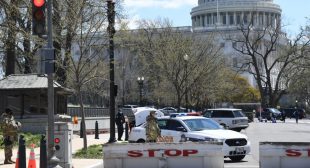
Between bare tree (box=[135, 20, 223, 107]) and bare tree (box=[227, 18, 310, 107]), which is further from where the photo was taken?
bare tree (box=[227, 18, 310, 107])

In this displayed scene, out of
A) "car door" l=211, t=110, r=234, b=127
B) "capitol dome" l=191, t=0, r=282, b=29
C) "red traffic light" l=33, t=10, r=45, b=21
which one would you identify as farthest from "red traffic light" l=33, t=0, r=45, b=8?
"capitol dome" l=191, t=0, r=282, b=29

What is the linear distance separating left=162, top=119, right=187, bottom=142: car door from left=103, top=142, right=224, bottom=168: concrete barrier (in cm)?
540

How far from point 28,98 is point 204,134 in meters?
17.5

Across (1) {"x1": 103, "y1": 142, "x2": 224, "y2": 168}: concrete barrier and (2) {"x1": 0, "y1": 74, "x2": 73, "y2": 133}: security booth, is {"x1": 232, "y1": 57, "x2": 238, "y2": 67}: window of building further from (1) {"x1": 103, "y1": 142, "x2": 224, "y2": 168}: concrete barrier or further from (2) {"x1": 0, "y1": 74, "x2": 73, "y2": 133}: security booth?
(1) {"x1": 103, "y1": 142, "x2": 224, "y2": 168}: concrete barrier

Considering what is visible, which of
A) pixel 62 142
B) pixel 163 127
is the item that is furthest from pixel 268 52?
pixel 62 142

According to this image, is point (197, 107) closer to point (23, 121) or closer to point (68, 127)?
point (23, 121)

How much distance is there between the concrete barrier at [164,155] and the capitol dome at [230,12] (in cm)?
14423

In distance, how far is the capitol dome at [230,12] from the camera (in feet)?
532

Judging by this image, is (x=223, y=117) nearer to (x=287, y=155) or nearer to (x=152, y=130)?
(x=152, y=130)

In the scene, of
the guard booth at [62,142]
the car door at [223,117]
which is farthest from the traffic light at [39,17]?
the car door at [223,117]

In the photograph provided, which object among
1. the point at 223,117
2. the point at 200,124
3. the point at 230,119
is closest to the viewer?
the point at 200,124

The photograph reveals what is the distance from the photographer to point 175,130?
2228 centimetres

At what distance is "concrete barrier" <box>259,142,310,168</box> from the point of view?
15.7m

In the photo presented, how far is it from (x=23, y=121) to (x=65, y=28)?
1187 cm
